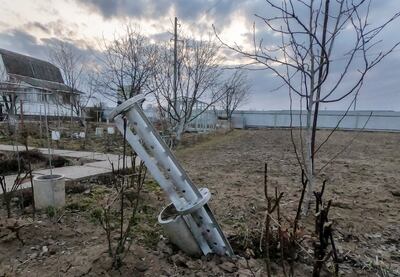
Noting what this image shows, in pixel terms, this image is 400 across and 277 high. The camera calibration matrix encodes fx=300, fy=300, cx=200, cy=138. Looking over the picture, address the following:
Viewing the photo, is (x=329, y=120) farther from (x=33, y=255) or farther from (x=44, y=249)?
(x=33, y=255)

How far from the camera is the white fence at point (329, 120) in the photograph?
2603cm

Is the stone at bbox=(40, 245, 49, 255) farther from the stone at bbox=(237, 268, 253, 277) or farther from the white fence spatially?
the white fence

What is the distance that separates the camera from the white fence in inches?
1025

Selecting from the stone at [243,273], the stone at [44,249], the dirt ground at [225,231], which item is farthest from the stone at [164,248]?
the stone at [44,249]

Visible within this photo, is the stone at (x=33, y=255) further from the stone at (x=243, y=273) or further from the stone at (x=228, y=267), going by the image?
the stone at (x=243, y=273)

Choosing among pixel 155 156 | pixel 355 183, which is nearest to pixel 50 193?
pixel 155 156

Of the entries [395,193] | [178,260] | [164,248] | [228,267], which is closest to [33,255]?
[164,248]

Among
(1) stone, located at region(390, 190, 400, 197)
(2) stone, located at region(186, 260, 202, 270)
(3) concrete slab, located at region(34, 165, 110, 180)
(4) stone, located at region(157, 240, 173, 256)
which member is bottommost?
(1) stone, located at region(390, 190, 400, 197)

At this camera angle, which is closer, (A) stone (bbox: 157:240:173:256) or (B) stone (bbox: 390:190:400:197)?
(A) stone (bbox: 157:240:173:256)

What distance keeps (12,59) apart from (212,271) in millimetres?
31260

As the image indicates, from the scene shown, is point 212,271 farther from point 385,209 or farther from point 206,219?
point 385,209

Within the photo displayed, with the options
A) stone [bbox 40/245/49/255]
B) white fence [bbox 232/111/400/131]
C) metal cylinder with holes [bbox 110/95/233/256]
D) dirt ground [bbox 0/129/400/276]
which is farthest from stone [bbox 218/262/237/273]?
white fence [bbox 232/111/400/131]

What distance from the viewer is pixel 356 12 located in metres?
2.77

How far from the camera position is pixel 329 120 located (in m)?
28.9
